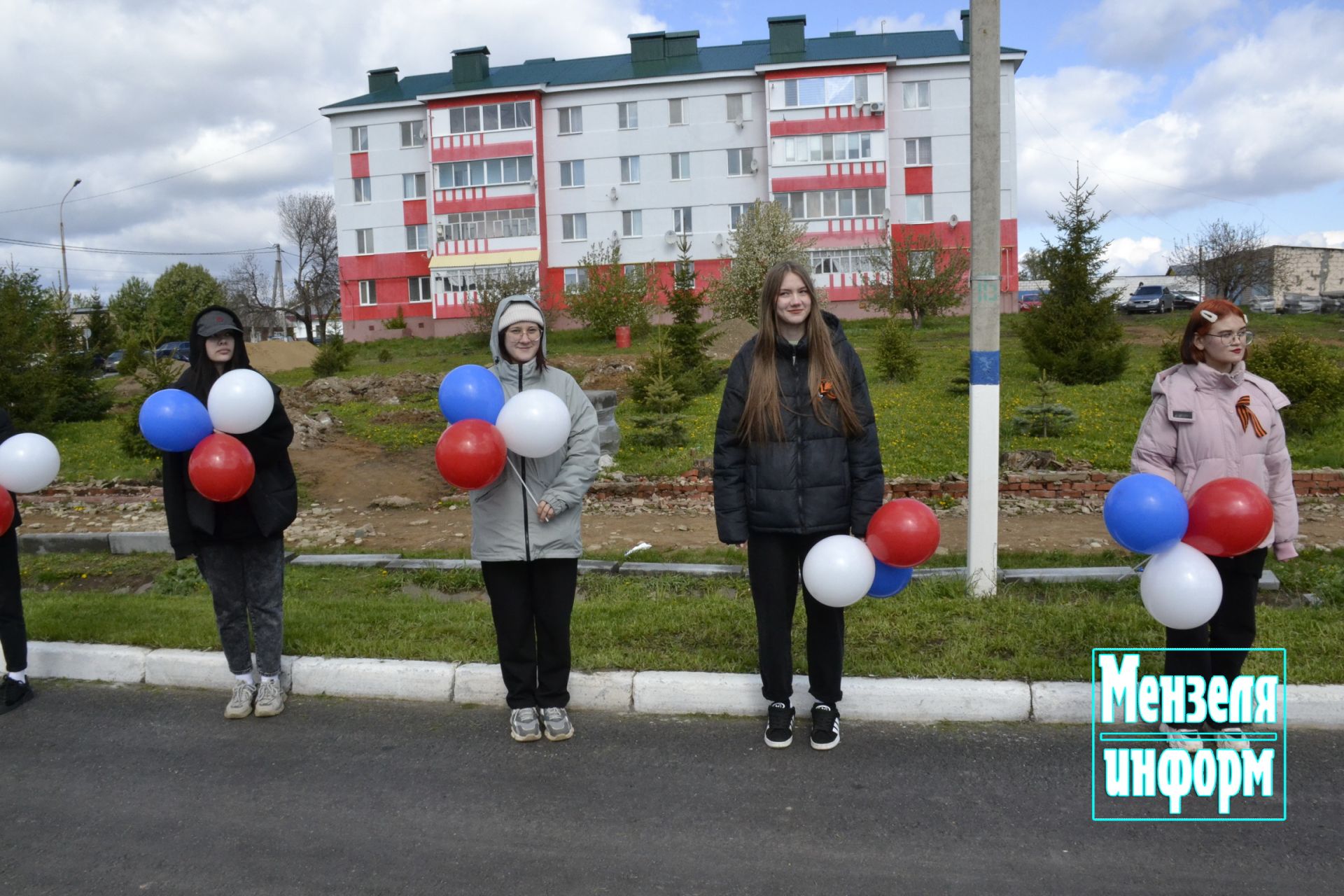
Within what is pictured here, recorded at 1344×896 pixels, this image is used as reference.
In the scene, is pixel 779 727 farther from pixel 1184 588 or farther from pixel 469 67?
pixel 469 67

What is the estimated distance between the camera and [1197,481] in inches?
160

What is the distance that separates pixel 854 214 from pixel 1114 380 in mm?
26680

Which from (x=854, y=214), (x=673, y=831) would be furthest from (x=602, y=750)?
(x=854, y=214)

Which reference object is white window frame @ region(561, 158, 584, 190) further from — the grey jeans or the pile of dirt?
the grey jeans

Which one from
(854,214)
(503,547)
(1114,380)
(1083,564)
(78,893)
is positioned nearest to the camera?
(78,893)

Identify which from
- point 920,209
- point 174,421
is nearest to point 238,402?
point 174,421

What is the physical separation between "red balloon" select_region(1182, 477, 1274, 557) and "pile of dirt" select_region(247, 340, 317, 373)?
3636 centimetres

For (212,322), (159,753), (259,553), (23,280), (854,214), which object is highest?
(854,214)

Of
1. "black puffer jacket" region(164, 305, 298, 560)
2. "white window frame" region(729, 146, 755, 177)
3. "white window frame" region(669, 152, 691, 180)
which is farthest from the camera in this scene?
"white window frame" region(669, 152, 691, 180)

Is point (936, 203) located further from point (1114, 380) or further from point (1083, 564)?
point (1083, 564)

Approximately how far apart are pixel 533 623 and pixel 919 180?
144 ft

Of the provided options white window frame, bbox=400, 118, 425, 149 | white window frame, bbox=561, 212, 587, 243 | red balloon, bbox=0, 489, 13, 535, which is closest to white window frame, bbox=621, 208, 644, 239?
white window frame, bbox=561, 212, 587, 243

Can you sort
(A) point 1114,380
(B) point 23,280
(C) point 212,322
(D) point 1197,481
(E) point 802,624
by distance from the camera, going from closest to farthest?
(D) point 1197,481, (C) point 212,322, (E) point 802,624, (A) point 1114,380, (B) point 23,280

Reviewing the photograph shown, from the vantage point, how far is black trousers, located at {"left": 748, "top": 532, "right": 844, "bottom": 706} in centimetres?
438
